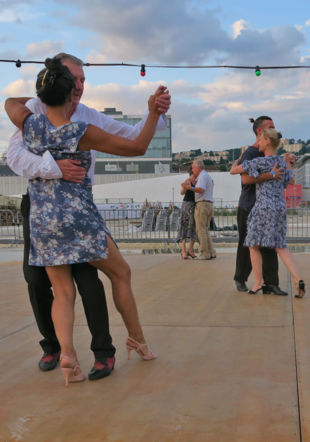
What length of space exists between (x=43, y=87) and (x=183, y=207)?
776 cm

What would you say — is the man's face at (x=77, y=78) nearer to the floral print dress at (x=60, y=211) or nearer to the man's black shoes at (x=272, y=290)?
the floral print dress at (x=60, y=211)

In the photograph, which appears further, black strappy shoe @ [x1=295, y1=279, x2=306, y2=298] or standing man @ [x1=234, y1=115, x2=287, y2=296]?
standing man @ [x1=234, y1=115, x2=287, y2=296]

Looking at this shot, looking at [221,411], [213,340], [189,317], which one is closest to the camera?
[221,411]

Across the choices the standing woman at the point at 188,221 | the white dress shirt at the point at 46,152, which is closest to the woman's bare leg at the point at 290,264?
the white dress shirt at the point at 46,152

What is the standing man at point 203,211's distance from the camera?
946 centimetres

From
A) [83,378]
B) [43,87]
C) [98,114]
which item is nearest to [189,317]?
[83,378]

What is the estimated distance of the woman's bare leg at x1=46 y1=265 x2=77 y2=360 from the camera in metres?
2.83

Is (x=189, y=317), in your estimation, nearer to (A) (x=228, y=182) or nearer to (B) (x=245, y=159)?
(B) (x=245, y=159)

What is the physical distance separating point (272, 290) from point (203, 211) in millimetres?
4270

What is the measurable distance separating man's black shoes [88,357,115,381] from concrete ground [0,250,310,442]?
0.04m

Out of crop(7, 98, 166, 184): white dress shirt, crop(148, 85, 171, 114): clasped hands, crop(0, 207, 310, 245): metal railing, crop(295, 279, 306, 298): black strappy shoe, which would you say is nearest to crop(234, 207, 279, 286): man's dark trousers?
crop(295, 279, 306, 298): black strappy shoe

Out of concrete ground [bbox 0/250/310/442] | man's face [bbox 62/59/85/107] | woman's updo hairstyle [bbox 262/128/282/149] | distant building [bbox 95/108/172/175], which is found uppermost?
distant building [bbox 95/108/172/175]

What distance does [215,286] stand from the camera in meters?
6.16

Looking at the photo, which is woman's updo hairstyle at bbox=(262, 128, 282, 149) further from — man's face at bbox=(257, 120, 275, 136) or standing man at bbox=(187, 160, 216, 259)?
standing man at bbox=(187, 160, 216, 259)
